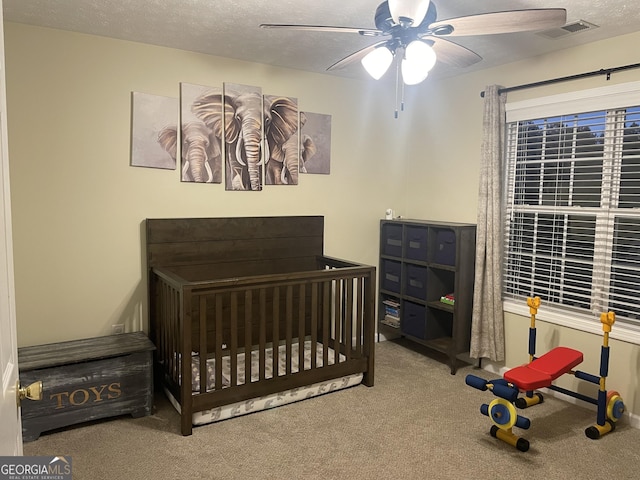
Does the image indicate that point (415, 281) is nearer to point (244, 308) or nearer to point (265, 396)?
point (244, 308)

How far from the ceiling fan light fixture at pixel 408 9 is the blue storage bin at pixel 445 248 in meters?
2.14

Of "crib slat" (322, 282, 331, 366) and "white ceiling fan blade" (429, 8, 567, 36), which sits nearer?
"white ceiling fan blade" (429, 8, 567, 36)

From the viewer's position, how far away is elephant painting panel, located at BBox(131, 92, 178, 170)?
333cm

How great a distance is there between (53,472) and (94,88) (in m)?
2.73

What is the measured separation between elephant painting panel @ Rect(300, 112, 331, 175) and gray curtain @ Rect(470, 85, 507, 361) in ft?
4.25

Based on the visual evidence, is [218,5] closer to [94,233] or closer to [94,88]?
[94,88]

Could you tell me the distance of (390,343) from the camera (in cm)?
457

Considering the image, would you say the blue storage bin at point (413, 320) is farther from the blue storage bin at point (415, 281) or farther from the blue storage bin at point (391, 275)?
the blue storage bin at point (391, 275)

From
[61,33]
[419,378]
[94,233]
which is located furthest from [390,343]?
[61,33]

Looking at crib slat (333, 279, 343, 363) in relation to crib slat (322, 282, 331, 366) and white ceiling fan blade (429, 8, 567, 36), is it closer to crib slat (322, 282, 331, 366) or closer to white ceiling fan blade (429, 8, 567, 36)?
crib slat (322, 282, 331, 366)

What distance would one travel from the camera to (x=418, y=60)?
2133mm

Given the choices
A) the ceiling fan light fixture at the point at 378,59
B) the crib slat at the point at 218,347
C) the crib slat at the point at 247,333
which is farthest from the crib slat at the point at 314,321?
the ceiling fan light fixture at the point at 378,59

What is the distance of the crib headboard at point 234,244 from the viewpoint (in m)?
3.46

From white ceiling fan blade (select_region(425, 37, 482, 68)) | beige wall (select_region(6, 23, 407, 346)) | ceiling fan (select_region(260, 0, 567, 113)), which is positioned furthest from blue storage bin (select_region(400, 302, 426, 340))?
ceiling fan (select_region(260, 0, 567, 113))
